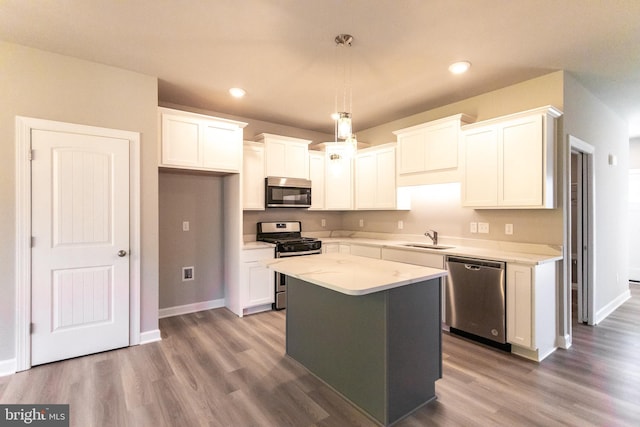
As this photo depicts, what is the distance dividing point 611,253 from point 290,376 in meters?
4.43

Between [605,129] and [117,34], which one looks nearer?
[117,34]

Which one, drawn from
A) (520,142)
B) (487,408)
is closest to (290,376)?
(487,408)

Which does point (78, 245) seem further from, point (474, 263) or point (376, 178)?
point (474, 263)

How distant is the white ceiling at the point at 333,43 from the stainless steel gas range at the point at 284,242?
1895 mm

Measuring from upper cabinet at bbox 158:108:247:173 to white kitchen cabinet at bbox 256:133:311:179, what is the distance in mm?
502

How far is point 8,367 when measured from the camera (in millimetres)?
2535

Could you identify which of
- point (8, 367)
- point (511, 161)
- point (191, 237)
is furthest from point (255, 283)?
point (511, 161)

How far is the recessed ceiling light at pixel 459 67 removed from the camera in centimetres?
286

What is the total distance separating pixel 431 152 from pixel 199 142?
2767 mm

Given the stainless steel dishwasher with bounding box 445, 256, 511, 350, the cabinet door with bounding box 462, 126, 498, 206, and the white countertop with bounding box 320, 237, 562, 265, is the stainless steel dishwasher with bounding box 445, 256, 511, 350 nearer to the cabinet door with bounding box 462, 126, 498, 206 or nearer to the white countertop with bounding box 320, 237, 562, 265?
the white countertop with bounding box 320, 237, 562, 265

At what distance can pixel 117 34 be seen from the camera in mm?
2428

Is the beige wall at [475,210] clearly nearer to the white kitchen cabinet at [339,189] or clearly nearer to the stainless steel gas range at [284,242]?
the white kitchen cabinet at [339,189]

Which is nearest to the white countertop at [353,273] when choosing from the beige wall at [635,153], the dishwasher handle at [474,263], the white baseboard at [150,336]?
the dishwasher handle at [474,263]

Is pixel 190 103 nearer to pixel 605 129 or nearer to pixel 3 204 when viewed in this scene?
pixel 3 204
